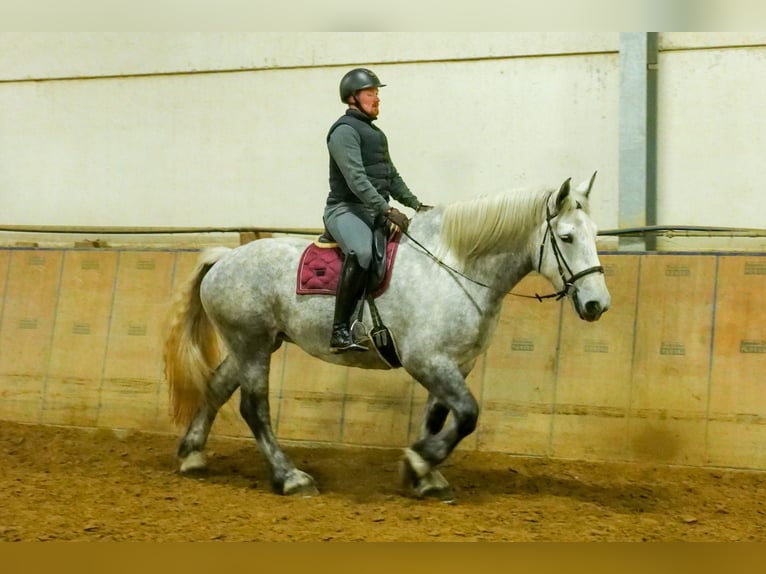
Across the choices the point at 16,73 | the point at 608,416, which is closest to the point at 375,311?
the point at 608,416

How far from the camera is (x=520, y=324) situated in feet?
23.0

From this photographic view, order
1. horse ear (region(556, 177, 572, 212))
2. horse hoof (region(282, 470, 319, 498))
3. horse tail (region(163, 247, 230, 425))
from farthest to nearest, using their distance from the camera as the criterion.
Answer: horse tail (region(163, 247, 230, 425)) → horse hoof (region(282, 470, 319, 498)) → horse ear (region(556, 177, 572, 212))

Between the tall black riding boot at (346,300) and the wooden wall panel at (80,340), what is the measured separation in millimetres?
3484

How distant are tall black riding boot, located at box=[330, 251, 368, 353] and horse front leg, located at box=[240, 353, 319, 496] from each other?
696 millimetres

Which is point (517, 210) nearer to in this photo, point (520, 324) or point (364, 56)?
point (520, 324)

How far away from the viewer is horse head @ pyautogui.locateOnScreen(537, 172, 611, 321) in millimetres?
4887

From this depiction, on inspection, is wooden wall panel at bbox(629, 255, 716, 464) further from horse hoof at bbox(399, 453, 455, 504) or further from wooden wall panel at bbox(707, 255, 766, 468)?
horse hoof at bbox(399, 453, 455, 504)

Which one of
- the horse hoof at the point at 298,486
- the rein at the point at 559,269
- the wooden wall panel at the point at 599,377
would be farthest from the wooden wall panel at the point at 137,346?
the rein at the point at 559,269

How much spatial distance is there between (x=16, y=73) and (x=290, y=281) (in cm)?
531

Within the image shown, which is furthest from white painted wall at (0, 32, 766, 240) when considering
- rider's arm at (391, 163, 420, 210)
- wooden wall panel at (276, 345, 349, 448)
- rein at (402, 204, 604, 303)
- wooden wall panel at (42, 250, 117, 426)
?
rein at (402, 204, 604, 303)

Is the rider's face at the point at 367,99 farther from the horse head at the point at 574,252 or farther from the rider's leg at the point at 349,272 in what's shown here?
the horse head at the point at 574,252

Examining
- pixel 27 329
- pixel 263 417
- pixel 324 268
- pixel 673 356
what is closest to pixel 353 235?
pixel 324 268

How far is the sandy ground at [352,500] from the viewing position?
183 inches

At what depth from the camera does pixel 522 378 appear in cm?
690
